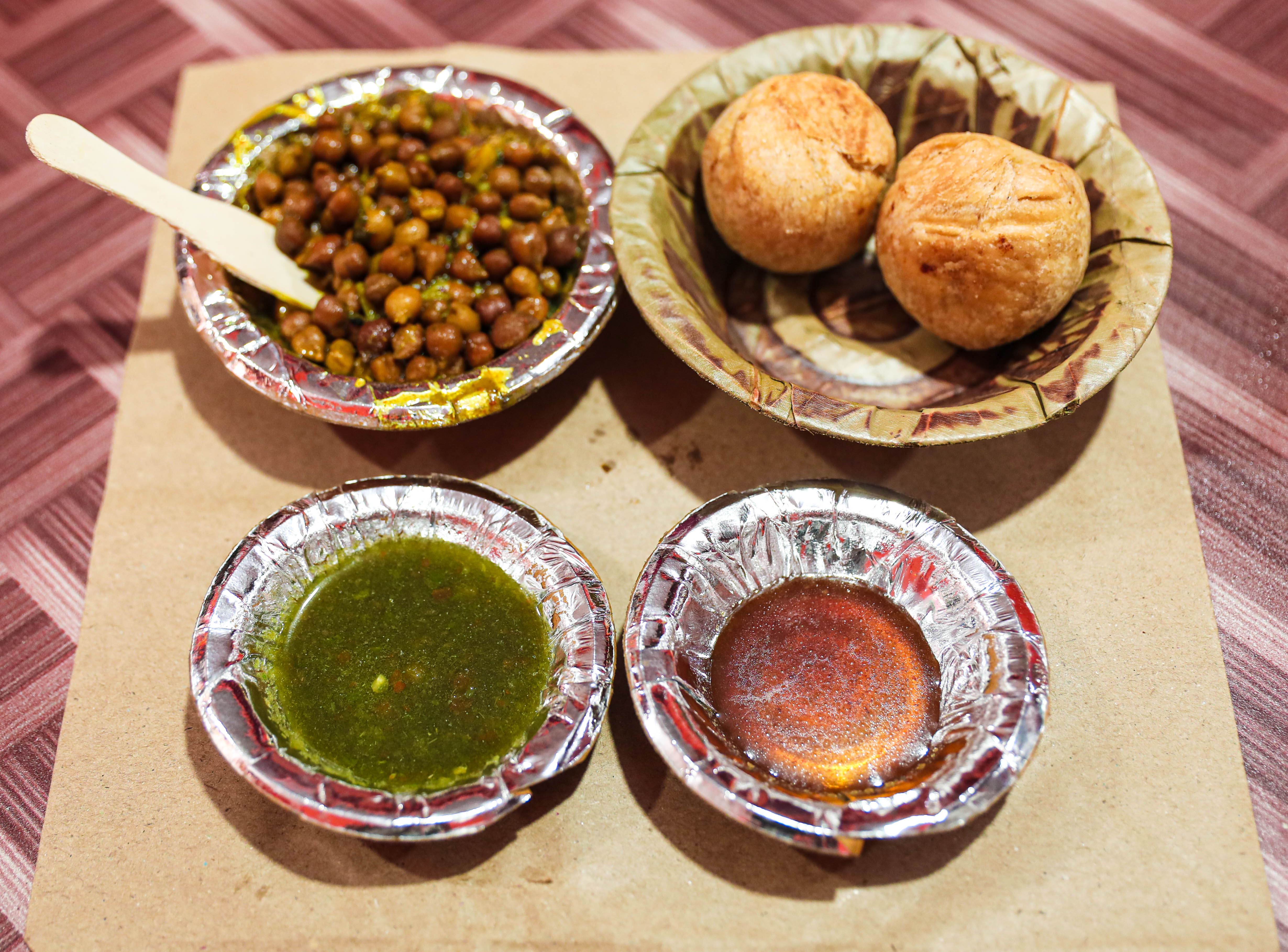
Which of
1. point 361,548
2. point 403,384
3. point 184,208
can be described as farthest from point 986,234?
point 184,208

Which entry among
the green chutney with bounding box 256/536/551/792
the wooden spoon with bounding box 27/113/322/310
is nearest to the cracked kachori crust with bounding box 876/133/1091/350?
the green chutney with bounding box 256/536/551/792

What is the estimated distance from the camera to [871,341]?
84.0 inches

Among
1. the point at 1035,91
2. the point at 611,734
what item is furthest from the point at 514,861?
the point at 1035,91

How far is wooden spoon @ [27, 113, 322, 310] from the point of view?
1.80 metres

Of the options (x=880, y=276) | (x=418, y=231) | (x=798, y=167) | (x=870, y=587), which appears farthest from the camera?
(x=880, y=276)

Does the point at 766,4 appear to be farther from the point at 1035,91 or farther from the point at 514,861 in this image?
the point at 514,861

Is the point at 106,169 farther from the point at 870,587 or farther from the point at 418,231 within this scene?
the point at 870,587

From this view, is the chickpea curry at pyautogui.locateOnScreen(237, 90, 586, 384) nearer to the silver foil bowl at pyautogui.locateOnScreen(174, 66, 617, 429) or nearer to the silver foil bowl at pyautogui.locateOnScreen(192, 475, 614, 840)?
the silver foil bowl at pyautogui.locateOnScreen(174, 66, 617, 429)

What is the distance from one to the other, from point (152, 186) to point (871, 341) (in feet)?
5.48

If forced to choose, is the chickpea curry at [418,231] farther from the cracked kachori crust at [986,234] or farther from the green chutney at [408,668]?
the cracked kachori crust at [986,234]

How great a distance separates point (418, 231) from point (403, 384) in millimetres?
435

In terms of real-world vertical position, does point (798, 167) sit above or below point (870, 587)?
above

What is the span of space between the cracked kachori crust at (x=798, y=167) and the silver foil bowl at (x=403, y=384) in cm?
30

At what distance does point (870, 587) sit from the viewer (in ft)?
5.90
